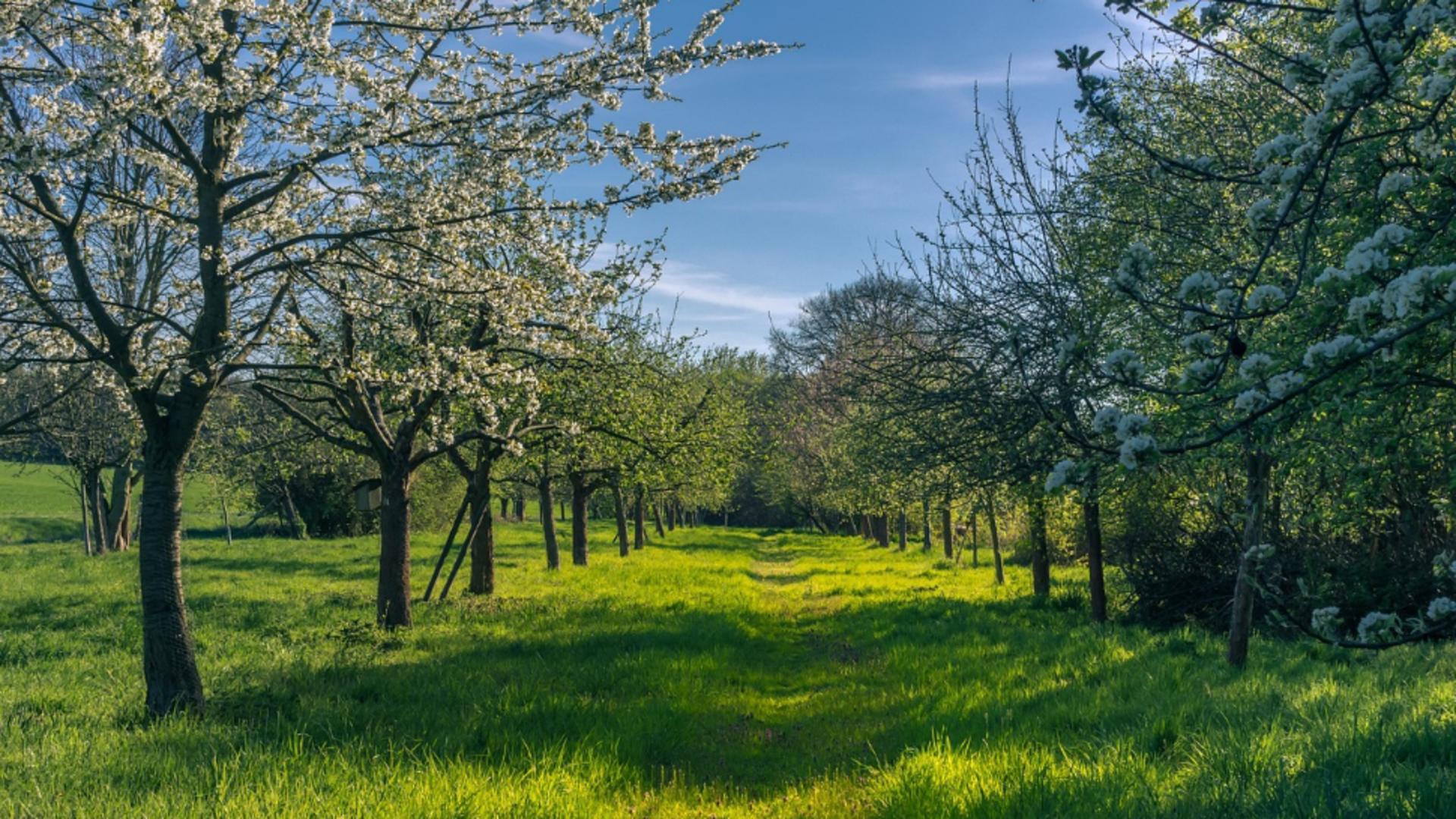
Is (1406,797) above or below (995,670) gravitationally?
above

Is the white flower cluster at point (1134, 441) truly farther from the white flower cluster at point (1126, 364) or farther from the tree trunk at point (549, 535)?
the tree trunk at point (549, 535)

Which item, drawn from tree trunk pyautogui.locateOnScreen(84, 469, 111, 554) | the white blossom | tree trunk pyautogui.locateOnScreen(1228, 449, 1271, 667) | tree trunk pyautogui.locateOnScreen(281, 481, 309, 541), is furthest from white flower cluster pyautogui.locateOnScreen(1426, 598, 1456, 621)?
tree trunk pyautogui.locateOnScreen(281, 481, 309, 541)

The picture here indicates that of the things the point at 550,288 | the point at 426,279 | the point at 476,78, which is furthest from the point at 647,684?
the point at 476,78

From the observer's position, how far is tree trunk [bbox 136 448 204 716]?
7727mm

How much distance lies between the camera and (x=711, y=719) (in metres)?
8.84

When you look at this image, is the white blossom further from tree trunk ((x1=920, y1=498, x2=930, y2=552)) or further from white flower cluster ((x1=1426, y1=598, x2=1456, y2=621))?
tree trunk ((x1=920, y1=498, x2=930, y2=552))

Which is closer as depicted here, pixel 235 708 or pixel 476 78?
pixel 235 708

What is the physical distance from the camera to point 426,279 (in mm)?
8664

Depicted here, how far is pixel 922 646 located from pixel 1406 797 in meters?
7.60

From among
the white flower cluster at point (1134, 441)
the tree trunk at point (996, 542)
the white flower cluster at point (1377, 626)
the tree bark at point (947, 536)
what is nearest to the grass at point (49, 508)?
the tree bark at point (947, 536)

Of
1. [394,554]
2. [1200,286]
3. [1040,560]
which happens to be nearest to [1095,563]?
[1040,560]

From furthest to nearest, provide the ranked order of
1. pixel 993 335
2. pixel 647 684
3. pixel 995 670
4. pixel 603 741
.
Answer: pixel 993 335
pixel 995 670
pixel 647 684
pixel 603 741

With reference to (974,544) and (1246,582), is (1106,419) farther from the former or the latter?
(974,544)

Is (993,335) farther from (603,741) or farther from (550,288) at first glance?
(603,741)
